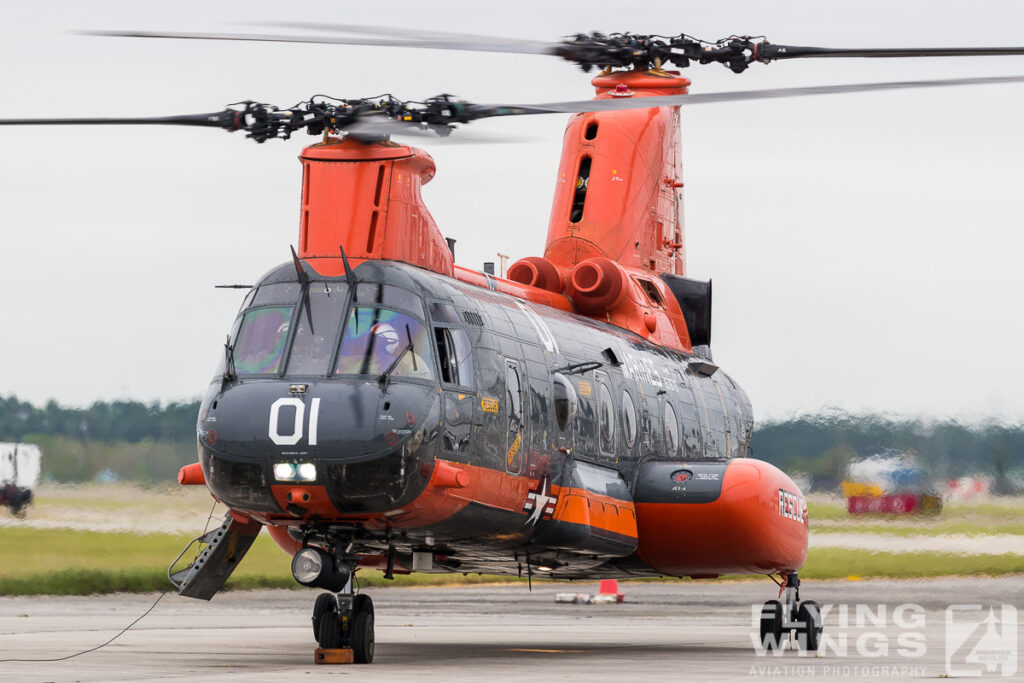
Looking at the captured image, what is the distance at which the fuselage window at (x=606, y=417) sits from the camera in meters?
19.5

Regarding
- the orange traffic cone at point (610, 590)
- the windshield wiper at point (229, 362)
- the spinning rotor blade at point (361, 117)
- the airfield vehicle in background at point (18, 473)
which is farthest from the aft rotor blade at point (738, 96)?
the orange traffic cone at point (610, 590)

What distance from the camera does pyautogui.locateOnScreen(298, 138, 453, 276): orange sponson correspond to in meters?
16.7

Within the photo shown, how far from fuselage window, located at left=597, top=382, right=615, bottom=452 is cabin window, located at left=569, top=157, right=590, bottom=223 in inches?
219

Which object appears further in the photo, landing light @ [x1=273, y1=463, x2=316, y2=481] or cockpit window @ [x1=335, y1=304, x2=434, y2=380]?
cockpit window @ [x1=335, y1=304, x2=434, y2=380]

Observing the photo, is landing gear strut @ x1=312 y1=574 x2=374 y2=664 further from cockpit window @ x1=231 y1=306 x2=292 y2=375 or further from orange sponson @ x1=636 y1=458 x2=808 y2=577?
orange sponson @ x1=636 y1=458 x2=808 y2=577

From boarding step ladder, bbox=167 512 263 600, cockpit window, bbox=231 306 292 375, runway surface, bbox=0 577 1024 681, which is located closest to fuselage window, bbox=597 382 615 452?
runway surface, bbox=0 577 1024 681

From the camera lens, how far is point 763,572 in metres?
20.8

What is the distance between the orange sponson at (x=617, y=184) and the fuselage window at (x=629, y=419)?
441 centimetres

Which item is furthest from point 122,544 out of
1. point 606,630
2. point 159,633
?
point 606,630

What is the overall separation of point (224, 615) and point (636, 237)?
9719 mm

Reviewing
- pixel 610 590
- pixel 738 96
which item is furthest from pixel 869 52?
pixel 610 590

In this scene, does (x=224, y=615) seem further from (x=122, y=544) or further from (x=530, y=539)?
(x=530, y=539)

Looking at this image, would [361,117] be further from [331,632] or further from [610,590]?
[610,590]

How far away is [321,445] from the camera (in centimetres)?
1496
